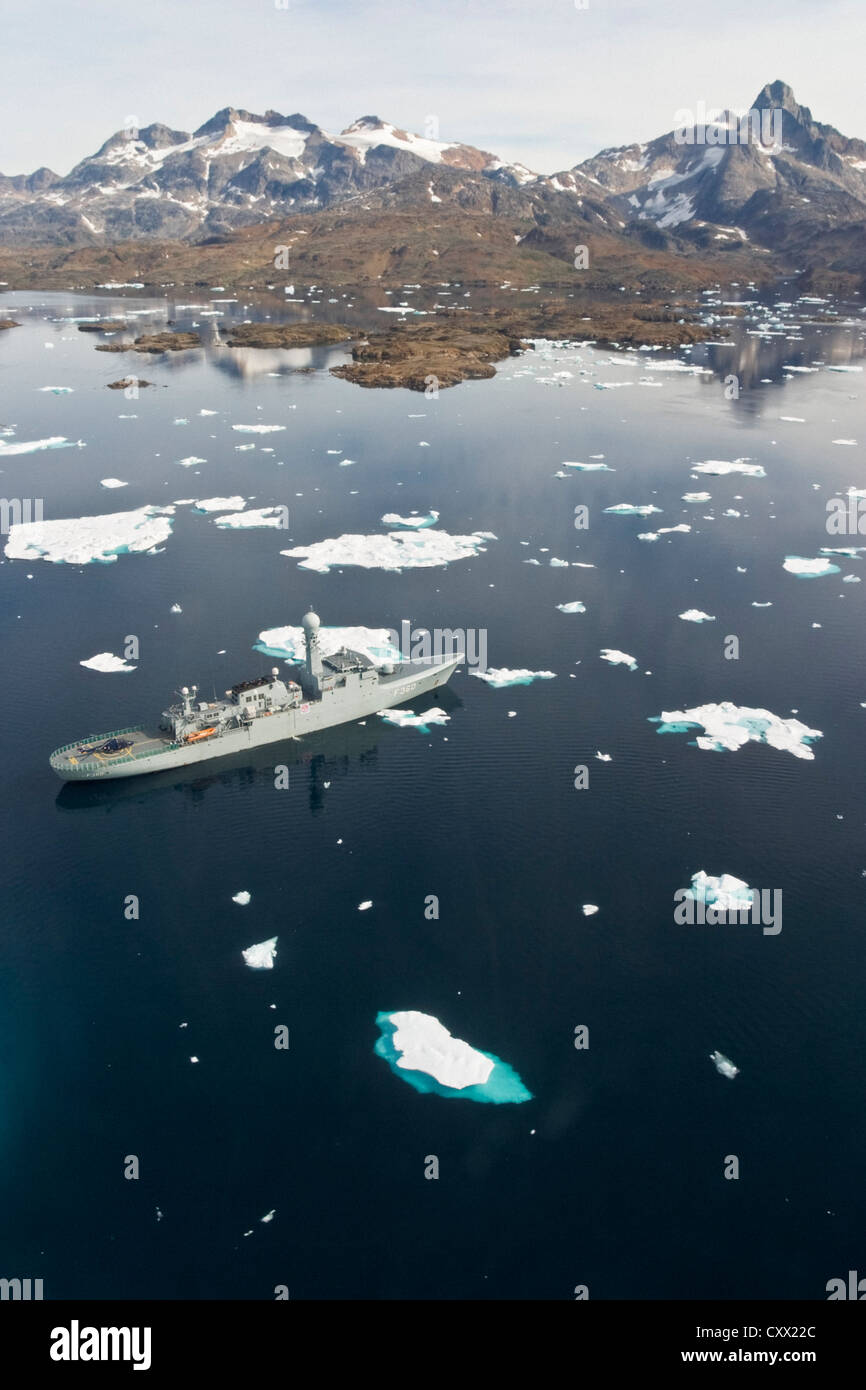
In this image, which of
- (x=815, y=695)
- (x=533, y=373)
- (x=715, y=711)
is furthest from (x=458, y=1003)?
(x=533, y=373)

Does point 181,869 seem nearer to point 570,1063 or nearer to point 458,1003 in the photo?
point 458,1003

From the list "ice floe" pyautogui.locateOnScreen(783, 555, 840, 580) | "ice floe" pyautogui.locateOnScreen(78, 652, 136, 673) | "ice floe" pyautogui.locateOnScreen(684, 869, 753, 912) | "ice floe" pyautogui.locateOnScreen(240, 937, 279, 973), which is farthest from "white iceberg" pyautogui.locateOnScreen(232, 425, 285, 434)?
"ice floe" pyautogui.locateOnScreen(684, 869, 753, 912)

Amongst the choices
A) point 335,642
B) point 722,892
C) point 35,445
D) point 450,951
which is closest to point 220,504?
point 335,642

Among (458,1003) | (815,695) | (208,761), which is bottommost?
(458,1003)

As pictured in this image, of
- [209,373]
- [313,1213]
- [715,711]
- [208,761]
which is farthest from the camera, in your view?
[209,373]

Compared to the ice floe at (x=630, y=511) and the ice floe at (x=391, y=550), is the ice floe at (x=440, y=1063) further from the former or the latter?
the ice floe at (x=630, y=511)

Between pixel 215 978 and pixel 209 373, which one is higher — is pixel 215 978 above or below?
below

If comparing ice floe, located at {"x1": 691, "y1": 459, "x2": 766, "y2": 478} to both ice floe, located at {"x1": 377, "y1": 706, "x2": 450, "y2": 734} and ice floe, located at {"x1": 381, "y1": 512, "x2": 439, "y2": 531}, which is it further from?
ice floe, located at {"x1": 377, "y1": 706, "x2": 450, "y2": 734}

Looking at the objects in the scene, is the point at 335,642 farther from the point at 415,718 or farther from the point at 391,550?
the point at 391,550

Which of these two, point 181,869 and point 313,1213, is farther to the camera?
point 181,869
